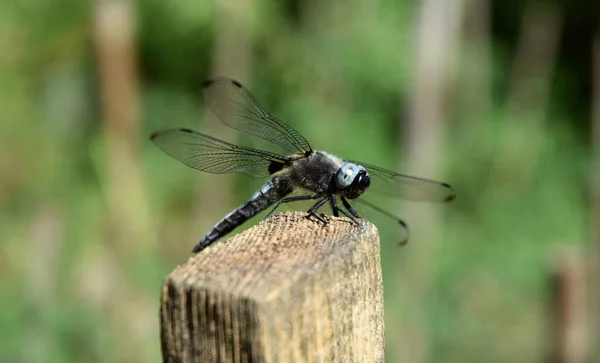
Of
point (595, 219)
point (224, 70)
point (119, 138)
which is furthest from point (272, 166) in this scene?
point (595, 219)

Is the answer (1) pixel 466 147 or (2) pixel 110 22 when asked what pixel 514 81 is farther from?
(2) pixel 110 22

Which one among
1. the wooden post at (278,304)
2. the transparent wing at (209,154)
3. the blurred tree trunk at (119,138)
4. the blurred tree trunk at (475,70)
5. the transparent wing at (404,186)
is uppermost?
the blurred tree trunk at (475,70)

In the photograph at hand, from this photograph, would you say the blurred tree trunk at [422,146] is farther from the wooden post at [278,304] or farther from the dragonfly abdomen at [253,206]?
the wooden post at [278,304]

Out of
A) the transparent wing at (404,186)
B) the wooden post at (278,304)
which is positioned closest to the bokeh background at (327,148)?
the transparent wing at (404,186)

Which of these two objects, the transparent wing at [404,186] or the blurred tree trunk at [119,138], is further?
the blurred tree trunk at [119,138]

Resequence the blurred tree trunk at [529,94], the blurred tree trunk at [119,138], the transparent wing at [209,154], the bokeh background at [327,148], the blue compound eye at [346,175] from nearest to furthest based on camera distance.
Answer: the blue compound eye at [346,175] < the transparent wing at [209,154] < the bokeh background at [327,148] < the blurred tree trunk at [119,138] < the blurred tree trunk at [529,94]

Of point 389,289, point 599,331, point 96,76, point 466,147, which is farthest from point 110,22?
point 599,331

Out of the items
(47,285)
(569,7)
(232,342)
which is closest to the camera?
(232,342)
